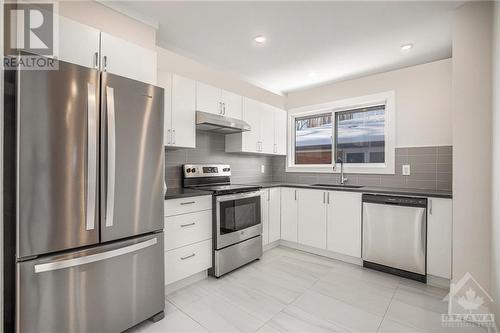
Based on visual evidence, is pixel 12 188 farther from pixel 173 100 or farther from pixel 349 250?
pixel 349 250

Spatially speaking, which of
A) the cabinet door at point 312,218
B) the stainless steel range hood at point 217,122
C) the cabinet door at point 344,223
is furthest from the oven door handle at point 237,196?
the cabinet door at point 344,223

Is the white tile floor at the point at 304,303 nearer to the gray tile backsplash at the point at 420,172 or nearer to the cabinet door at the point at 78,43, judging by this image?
the gray tile backsplash at the point at 420,172

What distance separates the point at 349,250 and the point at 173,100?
2614 mm

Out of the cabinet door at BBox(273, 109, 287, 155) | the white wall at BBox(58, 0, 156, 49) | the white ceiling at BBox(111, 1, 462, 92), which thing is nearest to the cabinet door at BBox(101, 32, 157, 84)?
the white wall at BBox(58, 0, 156, 49)

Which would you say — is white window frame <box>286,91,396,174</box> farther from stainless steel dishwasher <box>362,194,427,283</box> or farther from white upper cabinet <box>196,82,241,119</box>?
white upper cabinet <box>196,82,241,119</box>

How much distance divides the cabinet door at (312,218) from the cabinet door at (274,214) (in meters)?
0.30

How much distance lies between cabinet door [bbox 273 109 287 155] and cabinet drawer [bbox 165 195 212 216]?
1731 mm

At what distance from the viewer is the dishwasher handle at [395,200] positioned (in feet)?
7.91

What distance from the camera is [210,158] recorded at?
10.6 feet

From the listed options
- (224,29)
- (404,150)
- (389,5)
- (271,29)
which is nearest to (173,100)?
(224,29)

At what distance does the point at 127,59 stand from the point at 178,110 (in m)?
0.66

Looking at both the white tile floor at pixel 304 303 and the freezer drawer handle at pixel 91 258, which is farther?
the white tile floor at pixel 304 303

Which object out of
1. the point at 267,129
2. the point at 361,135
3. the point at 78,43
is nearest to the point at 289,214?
the point at 267,129

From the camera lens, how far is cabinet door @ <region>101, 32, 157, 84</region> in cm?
186
